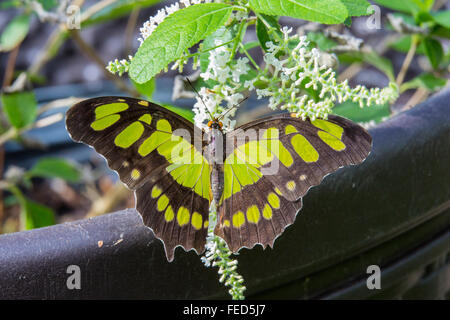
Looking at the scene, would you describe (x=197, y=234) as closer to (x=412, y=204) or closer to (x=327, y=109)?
(x=327, y=109)

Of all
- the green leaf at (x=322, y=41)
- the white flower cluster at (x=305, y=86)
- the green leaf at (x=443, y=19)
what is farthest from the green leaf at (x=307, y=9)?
the green leaf at (x=443, y=19)

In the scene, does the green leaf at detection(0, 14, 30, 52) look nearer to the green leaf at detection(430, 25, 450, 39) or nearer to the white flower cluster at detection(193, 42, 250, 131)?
the white flower cluster at detection(193, 42, 250, 131)

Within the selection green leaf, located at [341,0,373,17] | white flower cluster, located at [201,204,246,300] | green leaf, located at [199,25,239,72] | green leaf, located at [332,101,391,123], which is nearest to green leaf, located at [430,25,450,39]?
green leaf, located at [332,101,391,123]

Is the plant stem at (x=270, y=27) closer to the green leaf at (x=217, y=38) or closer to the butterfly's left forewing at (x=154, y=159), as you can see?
the green leaf at (x=217, y=38)

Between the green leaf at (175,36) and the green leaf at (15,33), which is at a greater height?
the green leaf at (15,33)

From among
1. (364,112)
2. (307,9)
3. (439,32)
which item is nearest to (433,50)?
(439,32)

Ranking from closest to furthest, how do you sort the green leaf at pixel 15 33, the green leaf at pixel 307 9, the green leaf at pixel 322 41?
the green leaf at pixel 307 9
the green leaf at pixel 322 41
the green leaf at pixel 15 33

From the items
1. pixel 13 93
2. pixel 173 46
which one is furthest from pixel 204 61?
pixel 13 93
